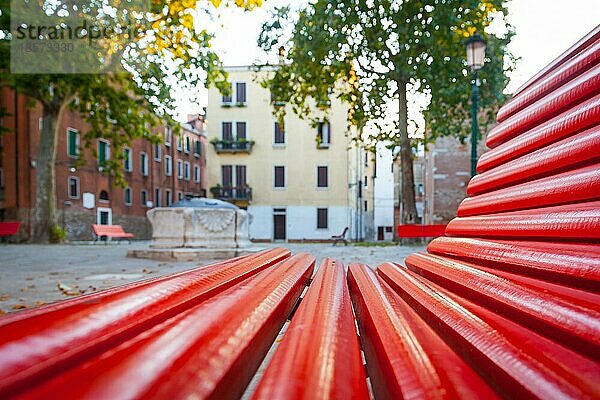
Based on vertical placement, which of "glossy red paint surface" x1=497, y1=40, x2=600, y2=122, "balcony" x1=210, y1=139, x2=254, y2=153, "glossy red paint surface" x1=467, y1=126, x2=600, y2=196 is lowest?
"glossy red paint surface" x1=467, y1=126, x2=600, y2=196

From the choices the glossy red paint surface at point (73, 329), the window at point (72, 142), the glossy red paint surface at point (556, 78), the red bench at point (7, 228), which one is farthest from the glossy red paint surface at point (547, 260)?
the window at point (72, 142)

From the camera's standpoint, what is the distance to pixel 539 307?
870 millimetres

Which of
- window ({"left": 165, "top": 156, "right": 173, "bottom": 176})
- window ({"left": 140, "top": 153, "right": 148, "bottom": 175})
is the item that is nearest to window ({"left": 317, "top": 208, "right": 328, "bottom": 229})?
window ({"left": 140, "top": 153, "right": 148, "bottom": 175})

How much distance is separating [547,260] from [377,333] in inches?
18.0

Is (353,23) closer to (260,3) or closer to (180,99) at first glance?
(260,3)

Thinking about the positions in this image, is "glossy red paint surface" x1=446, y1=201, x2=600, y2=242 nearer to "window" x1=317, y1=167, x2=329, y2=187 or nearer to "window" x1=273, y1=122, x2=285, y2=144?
"window" x1=317, y1=167, x2=329, y2=187

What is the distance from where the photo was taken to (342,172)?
101ft

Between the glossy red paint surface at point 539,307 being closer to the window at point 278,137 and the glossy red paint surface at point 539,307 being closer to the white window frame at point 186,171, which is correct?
the window at point 278,137

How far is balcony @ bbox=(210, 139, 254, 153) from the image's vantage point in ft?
102

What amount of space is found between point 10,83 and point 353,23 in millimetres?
11584

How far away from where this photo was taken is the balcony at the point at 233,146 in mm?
31211

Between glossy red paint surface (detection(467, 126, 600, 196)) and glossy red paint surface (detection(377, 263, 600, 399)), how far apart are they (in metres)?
0.52

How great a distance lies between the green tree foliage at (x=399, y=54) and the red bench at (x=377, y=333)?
11758 millimetres

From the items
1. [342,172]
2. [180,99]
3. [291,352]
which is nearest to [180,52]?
[180,99]
